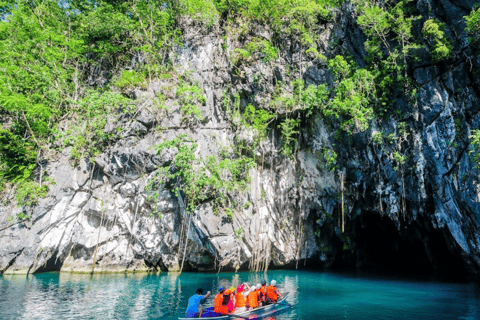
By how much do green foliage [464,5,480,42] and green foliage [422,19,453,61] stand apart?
92 centimetres

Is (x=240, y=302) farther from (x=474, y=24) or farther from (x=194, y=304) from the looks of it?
(x=474, y=24)

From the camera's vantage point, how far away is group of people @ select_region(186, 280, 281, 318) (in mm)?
8023

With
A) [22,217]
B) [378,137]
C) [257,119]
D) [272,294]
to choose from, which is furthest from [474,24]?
[22,217]

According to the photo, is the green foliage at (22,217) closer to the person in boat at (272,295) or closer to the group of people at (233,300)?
the group of people at (233,300)

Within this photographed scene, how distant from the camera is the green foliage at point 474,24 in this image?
1303cm

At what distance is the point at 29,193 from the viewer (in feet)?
56.5

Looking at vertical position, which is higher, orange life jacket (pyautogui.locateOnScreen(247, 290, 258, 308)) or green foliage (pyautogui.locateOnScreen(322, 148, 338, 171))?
green foliage (pyautogui.locateOnScreen(322, 148, 338, 171))

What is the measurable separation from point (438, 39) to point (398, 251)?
14.5m

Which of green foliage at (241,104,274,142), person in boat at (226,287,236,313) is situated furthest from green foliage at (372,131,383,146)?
person in boat at (226,287,236,313)

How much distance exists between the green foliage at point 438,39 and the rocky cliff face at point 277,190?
48 centimetres

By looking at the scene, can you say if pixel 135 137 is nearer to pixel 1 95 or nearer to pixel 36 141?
pixel 36 141

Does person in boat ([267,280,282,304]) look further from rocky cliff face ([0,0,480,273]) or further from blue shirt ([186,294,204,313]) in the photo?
rocky cliff face ([0,0,480,273])

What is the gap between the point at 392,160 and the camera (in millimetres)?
15828

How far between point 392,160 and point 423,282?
249 inches
